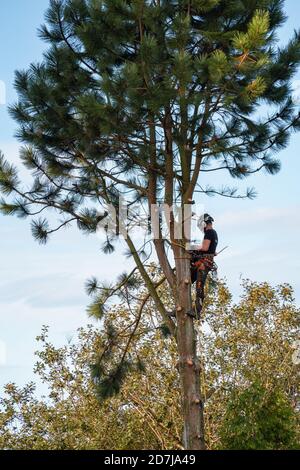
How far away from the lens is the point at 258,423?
11.5 metres

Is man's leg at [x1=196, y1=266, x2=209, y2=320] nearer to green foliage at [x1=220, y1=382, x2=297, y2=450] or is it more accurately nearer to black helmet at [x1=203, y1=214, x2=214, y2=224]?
black helmet at [x1=203, y1=214, x2=214, y2=224]

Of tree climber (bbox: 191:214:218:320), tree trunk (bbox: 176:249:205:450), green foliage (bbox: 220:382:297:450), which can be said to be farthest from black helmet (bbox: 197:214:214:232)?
green foliage (bbox: 220:382:297:450)

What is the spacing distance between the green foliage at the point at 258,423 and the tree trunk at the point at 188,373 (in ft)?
5.92

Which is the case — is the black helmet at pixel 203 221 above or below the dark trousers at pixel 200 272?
above

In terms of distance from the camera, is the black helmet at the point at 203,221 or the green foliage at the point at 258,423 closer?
the black helmet at the point at 203,221

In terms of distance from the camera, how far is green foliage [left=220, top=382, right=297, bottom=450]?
11383 mm

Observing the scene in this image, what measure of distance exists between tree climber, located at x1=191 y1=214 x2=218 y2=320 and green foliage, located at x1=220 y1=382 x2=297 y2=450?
176 cm

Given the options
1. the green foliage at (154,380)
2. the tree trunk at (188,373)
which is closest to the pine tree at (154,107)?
the tree trunk at (188,373)

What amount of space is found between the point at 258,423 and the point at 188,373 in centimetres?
228

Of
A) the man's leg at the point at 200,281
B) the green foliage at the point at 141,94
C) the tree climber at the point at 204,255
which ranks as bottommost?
the man's leg at the point at 200,281

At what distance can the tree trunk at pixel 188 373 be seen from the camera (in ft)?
31.6

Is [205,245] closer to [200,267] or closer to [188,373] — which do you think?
[200,267]

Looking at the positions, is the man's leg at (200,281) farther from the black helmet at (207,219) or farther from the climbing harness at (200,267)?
the black helmet at (207,219)
